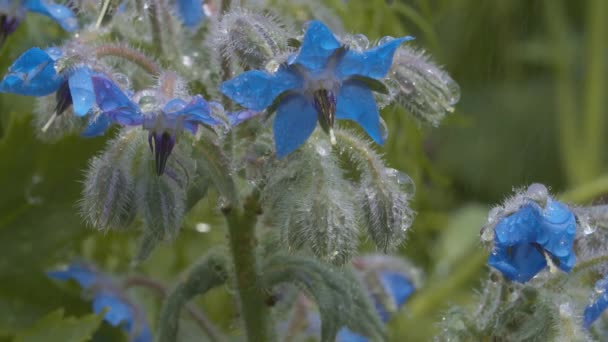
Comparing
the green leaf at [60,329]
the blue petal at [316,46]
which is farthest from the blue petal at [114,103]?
the green leaf at [60,329]

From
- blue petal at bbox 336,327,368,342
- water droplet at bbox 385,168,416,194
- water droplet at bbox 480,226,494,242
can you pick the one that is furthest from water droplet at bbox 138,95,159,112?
blue petal at bbox 336,327,368,342

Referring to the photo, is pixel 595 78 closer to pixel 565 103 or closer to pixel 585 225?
pixel 565 103

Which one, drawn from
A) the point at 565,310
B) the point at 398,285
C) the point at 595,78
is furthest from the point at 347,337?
the point at 595,78

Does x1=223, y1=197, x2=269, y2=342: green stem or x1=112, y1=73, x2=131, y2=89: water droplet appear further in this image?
x1=223, y1=197, x2=269, y2=342: green stem

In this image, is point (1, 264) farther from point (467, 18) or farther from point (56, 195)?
point (467, 18)

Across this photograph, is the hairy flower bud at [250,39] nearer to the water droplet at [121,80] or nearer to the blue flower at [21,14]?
the water droplet at [121,80]

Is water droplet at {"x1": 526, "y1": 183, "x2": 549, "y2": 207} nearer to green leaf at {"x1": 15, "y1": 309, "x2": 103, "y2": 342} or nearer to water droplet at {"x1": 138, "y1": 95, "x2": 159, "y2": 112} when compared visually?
water droplet at {"x1": 138, "y1": 95, "x2": 159, "y2": 112}
